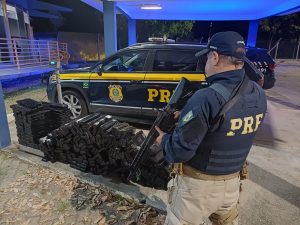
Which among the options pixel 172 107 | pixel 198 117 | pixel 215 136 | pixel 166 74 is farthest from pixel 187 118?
pixel 166 74

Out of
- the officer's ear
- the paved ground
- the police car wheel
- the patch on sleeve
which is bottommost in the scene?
the paved ground

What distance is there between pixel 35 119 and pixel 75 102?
1826 mm

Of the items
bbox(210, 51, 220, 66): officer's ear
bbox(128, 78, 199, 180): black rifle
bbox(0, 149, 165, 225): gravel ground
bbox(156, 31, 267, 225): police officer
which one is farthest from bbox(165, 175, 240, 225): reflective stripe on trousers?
bbox(0, 149, 165, 225): gravel ground

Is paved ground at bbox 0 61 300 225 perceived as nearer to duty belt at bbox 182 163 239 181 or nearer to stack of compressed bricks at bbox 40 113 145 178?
stack of compressed bricks at bbox 40 113 145 178

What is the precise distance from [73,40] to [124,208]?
17.6m

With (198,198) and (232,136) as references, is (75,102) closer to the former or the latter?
(198,198)

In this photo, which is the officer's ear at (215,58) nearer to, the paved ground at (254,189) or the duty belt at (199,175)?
the duty belt at (199,175)

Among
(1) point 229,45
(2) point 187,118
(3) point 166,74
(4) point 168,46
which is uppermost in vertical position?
(1) point 229,45

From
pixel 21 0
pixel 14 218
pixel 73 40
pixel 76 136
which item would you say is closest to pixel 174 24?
pixel 73 40

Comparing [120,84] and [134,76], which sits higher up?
[134,76]

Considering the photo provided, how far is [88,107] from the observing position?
5.95 meters

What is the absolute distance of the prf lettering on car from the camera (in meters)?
5.22

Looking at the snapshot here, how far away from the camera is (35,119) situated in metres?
4.33

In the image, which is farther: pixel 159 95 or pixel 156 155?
pixel 159 95
